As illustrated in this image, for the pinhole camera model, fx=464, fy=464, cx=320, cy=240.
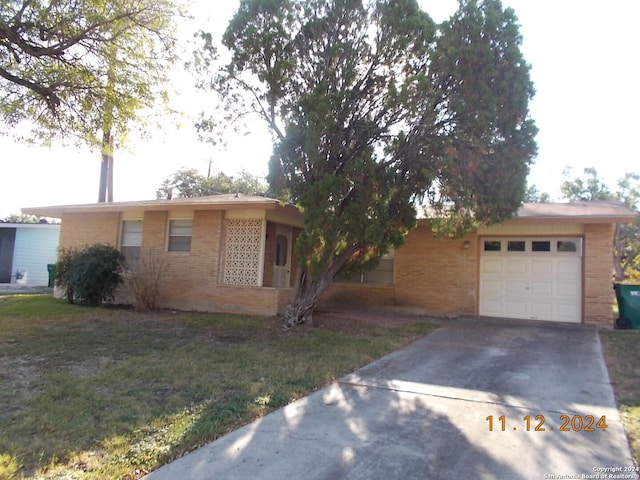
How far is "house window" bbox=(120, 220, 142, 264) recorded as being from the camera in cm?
1590

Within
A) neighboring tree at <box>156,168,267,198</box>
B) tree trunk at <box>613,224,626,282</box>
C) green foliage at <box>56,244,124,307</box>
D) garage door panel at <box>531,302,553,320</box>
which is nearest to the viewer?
garage door panel at <box>531,302,553,320</box>

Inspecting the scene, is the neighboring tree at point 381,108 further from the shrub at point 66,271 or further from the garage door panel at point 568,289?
the shrub at point 66,271

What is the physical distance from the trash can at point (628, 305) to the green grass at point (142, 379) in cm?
523

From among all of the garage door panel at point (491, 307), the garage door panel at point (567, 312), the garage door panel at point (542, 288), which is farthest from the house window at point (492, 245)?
the garage door panel at point (567, 312)

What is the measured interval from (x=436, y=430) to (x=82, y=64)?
35.4 ft

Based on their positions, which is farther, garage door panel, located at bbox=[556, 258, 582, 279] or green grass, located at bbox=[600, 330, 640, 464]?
garage door panel, located at bbox=[556, 258, 582, 279]

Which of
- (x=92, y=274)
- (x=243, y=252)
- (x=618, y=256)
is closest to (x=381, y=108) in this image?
(x=243, y=252)

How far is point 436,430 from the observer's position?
4523 mm

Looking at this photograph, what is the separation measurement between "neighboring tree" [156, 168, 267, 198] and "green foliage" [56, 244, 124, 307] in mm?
25080

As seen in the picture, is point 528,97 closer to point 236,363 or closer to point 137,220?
point 236,363

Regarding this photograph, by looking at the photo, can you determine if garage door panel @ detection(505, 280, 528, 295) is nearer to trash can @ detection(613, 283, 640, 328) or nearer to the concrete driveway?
trash can @ detection(613, 283, 640, 328)

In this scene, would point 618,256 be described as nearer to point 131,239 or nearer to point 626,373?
point 626,373

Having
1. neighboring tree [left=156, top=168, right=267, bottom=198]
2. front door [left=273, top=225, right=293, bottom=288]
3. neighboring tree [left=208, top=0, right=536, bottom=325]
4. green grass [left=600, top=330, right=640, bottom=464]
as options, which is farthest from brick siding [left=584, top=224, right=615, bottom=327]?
neighboring tree [left=156, top=168, right=267, bottom=198]

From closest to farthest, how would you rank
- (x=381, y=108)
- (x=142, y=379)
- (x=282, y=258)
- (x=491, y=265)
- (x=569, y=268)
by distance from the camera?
(x=142, y=379), (x=381, y=108), (x=569, y=268), (x=491, y=265), (x=282, y=258)
